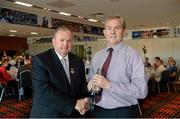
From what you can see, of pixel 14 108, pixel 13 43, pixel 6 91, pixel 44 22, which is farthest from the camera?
pixel 13 43

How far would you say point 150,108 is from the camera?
5844 millimetres

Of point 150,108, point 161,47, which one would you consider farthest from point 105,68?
point 161,47

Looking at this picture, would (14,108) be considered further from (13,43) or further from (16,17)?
(13,43)

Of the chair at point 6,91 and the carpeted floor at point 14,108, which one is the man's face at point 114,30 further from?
the chair at point 6,91

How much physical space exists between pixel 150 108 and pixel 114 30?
4673 mm

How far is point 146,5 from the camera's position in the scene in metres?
6.75

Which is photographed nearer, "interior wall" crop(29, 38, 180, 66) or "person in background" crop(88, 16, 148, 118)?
"person in background" crop(88, 16, 148, 118)

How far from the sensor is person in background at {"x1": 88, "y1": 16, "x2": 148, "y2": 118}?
4.87ft

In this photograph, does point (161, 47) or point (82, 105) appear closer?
point (82, 105)

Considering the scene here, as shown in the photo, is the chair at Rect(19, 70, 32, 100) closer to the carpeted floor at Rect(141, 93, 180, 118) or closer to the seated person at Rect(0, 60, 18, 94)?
the seated person at Rect(0, 60, 18, 94)

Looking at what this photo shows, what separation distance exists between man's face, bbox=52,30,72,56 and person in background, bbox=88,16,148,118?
26 cm

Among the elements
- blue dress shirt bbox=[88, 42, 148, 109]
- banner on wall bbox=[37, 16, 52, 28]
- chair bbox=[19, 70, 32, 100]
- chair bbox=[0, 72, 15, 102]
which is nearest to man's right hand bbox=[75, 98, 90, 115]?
blue dress shirt bbox=[88, 42, 148, 109]

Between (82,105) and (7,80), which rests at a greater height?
(82,105)

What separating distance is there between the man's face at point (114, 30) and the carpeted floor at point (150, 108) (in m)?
3.61
